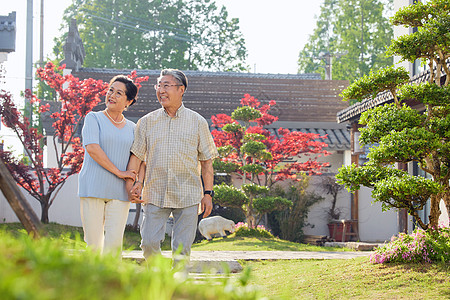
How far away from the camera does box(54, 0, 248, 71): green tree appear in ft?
112

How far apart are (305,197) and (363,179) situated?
339 inches

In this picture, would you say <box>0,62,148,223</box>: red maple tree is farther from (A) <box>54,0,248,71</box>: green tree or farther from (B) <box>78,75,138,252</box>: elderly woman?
(A) <box>54,0,248,71</box>: green tree

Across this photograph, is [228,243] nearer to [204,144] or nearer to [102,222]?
[204,144]

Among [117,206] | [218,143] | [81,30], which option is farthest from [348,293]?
[81,30]

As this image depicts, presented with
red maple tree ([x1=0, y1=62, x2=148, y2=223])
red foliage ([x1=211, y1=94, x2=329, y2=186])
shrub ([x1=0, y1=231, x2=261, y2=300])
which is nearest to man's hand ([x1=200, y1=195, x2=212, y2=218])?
shrub ([x1=0, y1=231, x2=261, y2=300])

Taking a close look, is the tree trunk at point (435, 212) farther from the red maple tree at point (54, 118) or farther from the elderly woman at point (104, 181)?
the red maple tree at point (54, 118)

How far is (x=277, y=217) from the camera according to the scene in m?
14.8

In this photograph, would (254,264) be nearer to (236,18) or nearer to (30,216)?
(30,216)

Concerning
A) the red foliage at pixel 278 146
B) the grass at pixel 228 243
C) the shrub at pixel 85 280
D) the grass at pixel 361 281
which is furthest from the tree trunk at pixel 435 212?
the red foliage at pixel 278 146

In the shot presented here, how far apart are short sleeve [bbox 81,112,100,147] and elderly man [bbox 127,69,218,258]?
1.04 ft

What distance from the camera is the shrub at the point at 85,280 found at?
1.17 m

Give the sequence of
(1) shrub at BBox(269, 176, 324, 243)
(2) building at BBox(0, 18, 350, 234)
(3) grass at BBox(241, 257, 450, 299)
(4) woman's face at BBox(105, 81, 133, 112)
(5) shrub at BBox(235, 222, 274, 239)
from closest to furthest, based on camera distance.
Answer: (4) woman's face at BBox(105, 81, 133, 112), (3) grass at BBox(241, 257, 450, 299), (5) shrub at BBox(235, 222, 274, 239), (1) shrub at BBox(269, 176, 324, 243), (2) building at BBox(0, 18, 350, 234)

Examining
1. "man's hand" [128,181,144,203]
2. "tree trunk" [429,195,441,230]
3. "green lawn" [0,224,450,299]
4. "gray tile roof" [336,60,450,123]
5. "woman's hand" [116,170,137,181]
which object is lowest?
"green lawn" [0,224,450,299]

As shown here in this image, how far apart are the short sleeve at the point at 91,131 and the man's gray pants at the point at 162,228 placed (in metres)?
0.63
